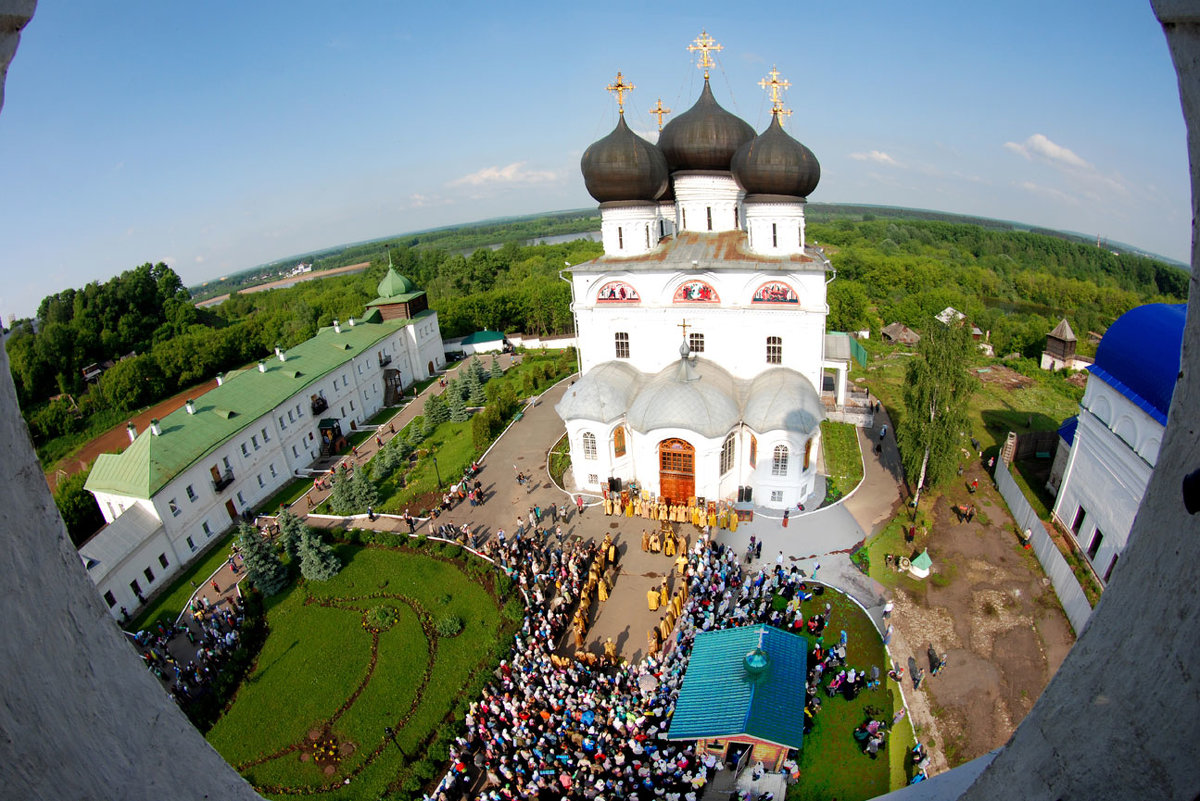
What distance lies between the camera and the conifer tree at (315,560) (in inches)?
747

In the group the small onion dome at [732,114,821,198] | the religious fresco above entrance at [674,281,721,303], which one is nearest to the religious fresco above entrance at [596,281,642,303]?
the religious fresco above entrance at [674,281,721,303]

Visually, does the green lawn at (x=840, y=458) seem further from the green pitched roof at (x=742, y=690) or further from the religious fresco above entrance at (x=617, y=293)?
the religious fresco above entrance at (x=617, y=293)

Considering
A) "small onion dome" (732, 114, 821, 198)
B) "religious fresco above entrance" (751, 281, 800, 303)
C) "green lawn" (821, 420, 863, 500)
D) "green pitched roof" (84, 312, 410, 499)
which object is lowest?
"green lawn" (821, 420, 863, 500)

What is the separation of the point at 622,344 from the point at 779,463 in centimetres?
762

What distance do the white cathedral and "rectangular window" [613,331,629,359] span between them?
4 cm

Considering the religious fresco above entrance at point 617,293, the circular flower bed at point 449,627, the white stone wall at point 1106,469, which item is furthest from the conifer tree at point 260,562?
the white stone wall at point 1106,469

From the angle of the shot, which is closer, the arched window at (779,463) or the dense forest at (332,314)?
the arched window at (779,463)

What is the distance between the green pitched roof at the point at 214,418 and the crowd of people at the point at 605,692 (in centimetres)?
1371

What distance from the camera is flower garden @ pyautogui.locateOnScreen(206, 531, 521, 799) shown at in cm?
1283

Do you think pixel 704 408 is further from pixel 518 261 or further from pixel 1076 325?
pixel 518 261

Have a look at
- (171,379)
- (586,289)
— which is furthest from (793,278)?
(171,379)

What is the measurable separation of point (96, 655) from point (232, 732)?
15.1 metres

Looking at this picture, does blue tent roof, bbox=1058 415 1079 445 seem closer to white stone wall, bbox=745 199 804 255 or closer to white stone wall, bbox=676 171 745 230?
white stone wall, bbox=745 199 804 255

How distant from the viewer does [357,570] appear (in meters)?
19.5
